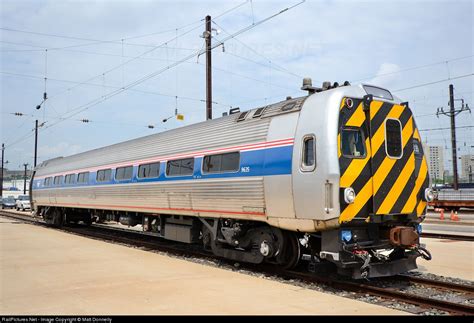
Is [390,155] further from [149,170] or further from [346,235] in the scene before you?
[149,170]

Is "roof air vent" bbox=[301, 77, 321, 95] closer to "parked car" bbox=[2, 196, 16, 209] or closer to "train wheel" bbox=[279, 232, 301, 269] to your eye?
"train wheel" bbox=[279, 232, 301, 269]

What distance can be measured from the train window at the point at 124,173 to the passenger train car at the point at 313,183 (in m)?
3.50

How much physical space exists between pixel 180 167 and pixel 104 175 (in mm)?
6265

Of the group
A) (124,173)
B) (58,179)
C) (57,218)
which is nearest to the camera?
(124,173)

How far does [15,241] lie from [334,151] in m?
12.5

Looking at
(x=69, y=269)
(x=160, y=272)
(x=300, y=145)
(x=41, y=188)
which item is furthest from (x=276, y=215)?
(x=41, y=188)

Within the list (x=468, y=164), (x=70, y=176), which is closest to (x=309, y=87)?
(x=70, y=176)

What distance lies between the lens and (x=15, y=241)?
15461 millimetres

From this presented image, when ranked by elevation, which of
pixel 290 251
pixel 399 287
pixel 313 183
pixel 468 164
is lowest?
pixel 399 287

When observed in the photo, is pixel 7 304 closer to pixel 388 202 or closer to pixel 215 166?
pixel 215 166

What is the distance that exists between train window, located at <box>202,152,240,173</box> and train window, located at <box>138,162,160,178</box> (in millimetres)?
2688

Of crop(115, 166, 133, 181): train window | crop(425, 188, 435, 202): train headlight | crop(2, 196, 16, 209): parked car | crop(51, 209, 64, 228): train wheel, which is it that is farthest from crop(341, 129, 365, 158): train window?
crop(2, 196, 16, 209): parked car

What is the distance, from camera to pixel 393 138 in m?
8.77

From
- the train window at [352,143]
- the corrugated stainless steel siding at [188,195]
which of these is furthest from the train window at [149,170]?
the train window at [352,143]
